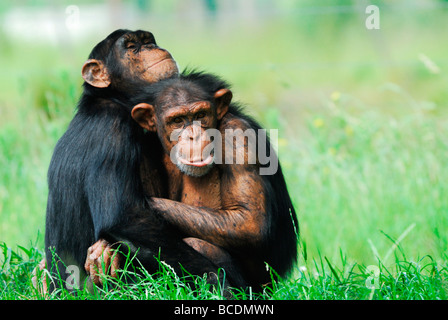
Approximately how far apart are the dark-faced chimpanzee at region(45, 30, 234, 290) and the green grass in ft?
0.79

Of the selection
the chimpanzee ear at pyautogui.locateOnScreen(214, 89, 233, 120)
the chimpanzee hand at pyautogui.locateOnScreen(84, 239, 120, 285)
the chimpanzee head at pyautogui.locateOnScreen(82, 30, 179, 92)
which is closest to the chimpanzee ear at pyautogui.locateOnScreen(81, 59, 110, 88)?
the chimpanzee head at pyautogui.locateOnScreen(82, 30, 179, 92)

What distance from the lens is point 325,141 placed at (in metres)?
7.15

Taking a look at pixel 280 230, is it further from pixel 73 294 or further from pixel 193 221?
pixel 73 294

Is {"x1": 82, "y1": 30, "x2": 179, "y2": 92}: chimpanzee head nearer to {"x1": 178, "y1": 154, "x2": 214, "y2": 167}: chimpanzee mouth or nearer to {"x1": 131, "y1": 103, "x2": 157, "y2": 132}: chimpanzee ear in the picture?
{"x1": 131, "y1": 103, "x2": 157, "y2": 132}: chimpanzee ear

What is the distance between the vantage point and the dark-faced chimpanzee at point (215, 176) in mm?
3719

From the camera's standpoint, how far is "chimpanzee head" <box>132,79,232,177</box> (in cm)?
367

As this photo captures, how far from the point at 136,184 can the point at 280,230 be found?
3.41 feet

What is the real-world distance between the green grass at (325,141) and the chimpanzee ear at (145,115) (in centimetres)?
89

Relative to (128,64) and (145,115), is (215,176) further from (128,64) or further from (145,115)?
(128,64)

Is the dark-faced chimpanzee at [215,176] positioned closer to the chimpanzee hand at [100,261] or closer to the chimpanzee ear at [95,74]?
the chimpanzee hand at [100,261]

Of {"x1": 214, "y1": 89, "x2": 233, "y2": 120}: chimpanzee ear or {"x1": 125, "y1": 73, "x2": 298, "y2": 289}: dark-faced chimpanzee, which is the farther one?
{"x1": 214, "y1": 89, "x2": 233, "y2": 120}: chimpanzee ear

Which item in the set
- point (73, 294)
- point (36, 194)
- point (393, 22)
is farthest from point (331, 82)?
point (73, 294)

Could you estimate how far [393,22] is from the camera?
35.3 feet

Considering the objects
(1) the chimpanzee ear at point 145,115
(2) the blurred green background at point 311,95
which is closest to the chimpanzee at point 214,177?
(1) the chimpanzee ear at point 145,115
